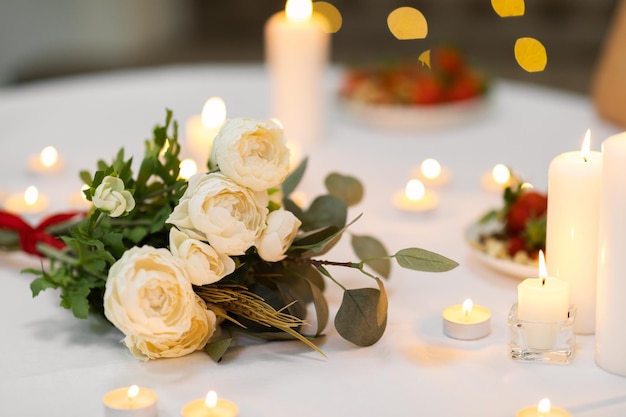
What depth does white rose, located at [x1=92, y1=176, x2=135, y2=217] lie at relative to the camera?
32.7 inches

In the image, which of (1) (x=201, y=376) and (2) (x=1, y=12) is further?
(2) (x=1, y=12)

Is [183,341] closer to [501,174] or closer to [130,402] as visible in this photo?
[130,402]

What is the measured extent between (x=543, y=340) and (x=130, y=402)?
0.37 m

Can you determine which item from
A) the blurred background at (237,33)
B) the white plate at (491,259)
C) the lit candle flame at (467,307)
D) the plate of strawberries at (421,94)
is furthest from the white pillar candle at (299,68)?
the blurred background at (237,33)

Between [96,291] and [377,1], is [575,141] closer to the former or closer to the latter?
[96,291]

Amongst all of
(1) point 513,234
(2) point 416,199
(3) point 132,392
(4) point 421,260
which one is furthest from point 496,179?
(3) point 132,392

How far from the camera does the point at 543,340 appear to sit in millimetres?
820

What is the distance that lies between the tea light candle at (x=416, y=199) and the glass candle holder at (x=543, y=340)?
428mm

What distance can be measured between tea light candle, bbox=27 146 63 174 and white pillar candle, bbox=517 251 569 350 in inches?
33.8

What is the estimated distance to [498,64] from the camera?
3.10 metres

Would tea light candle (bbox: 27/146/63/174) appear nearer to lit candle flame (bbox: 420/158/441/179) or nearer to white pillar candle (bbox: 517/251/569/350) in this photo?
lit candle flame (bbox: 420/158/441/179)

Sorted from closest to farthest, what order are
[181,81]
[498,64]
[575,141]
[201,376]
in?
[201,376] < [575,141] < [181,81] < [498,64]

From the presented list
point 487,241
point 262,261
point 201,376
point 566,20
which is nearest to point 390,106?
point 487,241

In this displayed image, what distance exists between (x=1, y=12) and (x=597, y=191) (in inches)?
126
